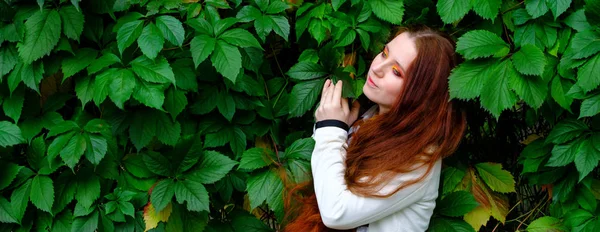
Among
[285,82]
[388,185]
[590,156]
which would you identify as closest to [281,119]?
[285,82]

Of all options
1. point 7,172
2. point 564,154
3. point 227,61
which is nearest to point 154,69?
point 227,61

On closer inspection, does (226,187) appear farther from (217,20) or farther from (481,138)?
(481,138)

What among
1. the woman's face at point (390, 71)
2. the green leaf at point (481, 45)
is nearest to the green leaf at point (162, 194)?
the woman's face at point (390, 71)

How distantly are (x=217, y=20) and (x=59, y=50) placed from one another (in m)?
0.48

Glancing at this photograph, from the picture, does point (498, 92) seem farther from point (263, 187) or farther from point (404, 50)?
point (263, 187)

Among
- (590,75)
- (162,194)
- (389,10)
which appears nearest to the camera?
(590,75)

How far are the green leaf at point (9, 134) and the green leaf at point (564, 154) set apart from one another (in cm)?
154

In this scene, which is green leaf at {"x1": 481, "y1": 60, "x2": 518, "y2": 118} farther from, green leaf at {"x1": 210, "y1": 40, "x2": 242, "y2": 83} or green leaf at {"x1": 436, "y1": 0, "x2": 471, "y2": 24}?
green leaf at {"x1": 210, "y1": 40, "x2": 242, "y2": 83}

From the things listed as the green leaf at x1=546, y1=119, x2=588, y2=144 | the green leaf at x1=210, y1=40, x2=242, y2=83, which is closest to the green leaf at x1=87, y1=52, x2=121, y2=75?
the green leaf at x1=210, y1=40, x2=242, y2=83

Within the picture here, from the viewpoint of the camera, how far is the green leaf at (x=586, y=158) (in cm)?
180

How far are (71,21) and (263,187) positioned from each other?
0.72 meters

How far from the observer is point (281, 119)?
2.08m

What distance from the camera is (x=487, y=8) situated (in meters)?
1.81

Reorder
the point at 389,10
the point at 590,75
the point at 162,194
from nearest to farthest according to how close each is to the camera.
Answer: the point at 590,75, the point at 162,194, the point at 389,10
